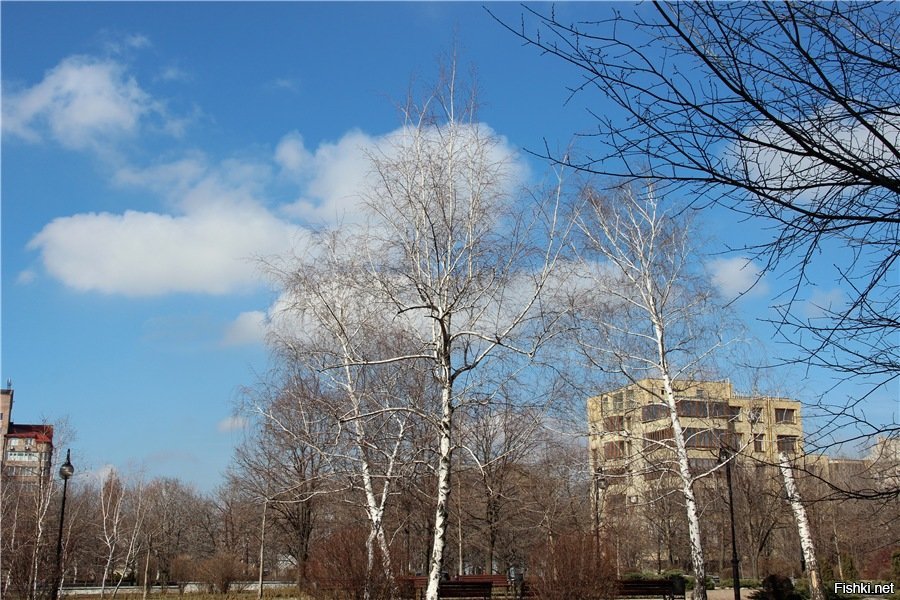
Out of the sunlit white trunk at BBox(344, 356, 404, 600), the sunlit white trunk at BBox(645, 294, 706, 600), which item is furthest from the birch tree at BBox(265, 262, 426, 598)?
the sunlit white trunk at BBox(645, 294, 706, 600)

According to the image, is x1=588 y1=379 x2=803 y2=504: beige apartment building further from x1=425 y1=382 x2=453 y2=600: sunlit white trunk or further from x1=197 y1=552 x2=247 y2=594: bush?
x1=197 y1=552 x2=247 y2=594: bush

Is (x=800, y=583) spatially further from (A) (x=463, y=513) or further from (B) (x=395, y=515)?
(B) (x=395, y=515)

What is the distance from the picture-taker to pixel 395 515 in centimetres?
2669

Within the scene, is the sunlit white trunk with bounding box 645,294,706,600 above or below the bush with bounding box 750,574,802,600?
above

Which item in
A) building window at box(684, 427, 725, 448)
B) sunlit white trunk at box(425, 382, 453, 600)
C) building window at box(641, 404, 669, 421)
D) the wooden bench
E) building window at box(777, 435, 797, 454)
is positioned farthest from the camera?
building window at box(641, 404, 669, 421)

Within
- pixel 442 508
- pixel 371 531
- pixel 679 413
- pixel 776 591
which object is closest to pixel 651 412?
pixel 679 413

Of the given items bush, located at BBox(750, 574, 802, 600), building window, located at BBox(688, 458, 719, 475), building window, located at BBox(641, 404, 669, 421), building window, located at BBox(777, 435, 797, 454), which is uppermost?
building window, located at BBox(641, 404, 669, 421)

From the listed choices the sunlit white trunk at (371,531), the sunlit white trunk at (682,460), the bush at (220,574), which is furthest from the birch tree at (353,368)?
the bush at (220,574)

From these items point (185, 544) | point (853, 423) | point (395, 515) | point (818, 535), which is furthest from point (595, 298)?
point (185, 544)

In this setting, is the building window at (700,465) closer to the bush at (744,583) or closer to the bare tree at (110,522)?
the bush at (744,583)

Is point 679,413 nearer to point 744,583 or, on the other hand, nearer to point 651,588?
point 651,588

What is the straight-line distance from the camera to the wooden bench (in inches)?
765

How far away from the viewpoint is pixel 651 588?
20.6 m

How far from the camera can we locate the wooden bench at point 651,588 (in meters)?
19.4
